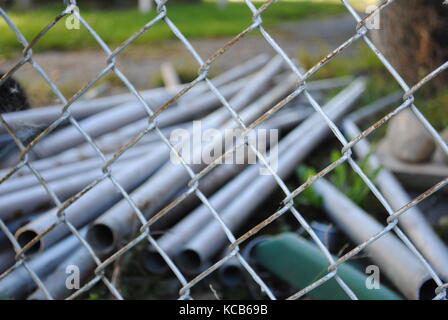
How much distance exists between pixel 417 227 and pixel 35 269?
1.49 meters

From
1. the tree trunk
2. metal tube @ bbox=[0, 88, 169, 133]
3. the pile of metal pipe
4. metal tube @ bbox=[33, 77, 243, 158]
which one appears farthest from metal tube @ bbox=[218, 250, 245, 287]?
the tree trunk

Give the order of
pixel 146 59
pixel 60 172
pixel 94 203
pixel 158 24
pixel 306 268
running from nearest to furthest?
pixel 306 268
pixel 94 203
pixel 60 172
pixel 146 59
pixel 158 24

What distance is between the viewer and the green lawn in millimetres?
5926

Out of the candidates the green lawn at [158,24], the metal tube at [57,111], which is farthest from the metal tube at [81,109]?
the green lawn at [158,24]

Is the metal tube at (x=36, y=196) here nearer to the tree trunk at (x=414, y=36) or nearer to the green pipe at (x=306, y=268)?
the green pipe at (x=306, y=268)

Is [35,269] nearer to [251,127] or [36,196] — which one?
[36,196]

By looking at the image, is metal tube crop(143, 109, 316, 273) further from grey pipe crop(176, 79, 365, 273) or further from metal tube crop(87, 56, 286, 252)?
metal tube crop(87, 56, 286, 252)

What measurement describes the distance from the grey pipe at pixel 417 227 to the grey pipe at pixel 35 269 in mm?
1300

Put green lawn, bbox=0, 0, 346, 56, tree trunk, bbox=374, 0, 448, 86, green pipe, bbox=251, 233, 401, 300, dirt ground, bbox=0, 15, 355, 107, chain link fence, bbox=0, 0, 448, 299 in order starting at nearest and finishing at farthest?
chain link fence, bbox=0, 0, 448, 299 < green pipe, bbox=251, 233, 401, 300 < tree trunk, bbox=374, 0, 448, 86 < dirt ground, bbox=0, 15, 355, 107 < green lawn, bbox=0, 0, 346, 56

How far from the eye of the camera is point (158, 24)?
23.6ft

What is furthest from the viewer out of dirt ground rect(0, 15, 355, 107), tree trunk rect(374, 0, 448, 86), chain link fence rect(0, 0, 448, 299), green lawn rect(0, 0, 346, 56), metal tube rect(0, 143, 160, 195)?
green lawn rect(0, 0, 346, 56)

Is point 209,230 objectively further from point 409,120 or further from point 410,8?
point 410,8

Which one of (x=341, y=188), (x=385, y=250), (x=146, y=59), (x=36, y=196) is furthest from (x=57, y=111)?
(x=146, y=59)

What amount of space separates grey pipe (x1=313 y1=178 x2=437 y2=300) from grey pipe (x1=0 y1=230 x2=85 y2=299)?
1.09m
